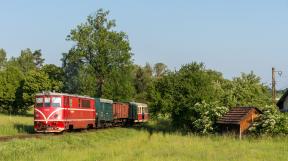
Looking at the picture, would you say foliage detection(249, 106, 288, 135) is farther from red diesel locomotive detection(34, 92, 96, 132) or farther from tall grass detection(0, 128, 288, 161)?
red diesel locomotive detection(34, 92, 96, 132)

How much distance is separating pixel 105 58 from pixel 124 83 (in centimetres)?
538

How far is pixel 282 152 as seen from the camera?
76.4 feet

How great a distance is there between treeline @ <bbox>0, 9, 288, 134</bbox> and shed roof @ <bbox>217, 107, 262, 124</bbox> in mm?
921

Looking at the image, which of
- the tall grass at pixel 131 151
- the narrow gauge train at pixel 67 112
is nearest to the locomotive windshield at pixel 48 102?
the narrow gauge train at pixel 67 112

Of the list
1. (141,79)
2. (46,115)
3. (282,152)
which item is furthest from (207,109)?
(141,79)

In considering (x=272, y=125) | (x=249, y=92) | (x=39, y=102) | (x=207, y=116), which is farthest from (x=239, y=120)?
(x=39, y=102)

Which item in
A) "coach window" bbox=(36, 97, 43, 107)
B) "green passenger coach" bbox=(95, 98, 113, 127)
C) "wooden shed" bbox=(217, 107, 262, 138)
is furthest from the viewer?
"green passenger coach" bbox=(95, 98, 113, 127)

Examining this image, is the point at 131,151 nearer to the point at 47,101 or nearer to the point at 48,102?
the point at 48,102

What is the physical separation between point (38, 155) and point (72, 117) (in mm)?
14526

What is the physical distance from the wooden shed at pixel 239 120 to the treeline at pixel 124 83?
90 cm

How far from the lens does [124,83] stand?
81500 millimetres

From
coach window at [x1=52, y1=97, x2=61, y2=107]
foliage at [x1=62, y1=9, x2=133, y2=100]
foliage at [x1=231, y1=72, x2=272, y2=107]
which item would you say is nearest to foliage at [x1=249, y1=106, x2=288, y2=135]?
foliage at [x1=231, y1=72, x2=272, y2=107]

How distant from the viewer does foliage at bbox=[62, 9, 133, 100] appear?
8094 centimetres

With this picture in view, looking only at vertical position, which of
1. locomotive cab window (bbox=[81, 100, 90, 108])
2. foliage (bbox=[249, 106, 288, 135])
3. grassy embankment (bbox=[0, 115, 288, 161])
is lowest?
grassy embankment (bbox=[0, 115, 288, 161])
